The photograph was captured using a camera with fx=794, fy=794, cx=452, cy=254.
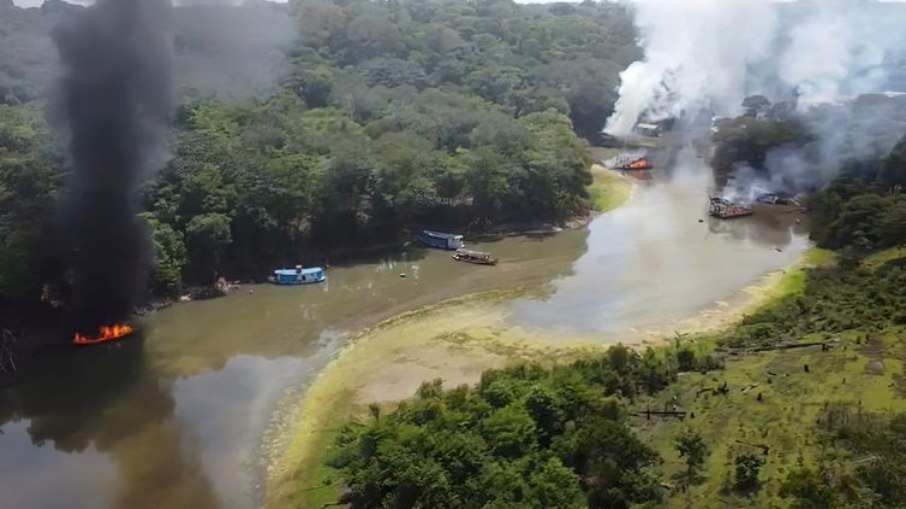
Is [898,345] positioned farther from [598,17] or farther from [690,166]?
[598,17]

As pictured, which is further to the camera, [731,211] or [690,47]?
[690,47]

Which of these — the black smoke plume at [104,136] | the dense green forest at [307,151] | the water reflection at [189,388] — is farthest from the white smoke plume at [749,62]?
the black smoke plume at [104,136]

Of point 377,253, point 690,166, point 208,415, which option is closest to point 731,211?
point 690,166

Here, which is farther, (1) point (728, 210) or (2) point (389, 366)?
(1) point (728, 210)

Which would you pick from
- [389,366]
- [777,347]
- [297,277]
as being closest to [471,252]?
[297,277]

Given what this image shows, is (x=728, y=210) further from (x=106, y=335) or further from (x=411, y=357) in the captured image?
(x=106, y=335)

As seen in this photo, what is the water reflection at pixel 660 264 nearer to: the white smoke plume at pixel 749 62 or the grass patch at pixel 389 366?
the grass patch at pixel 389 366
